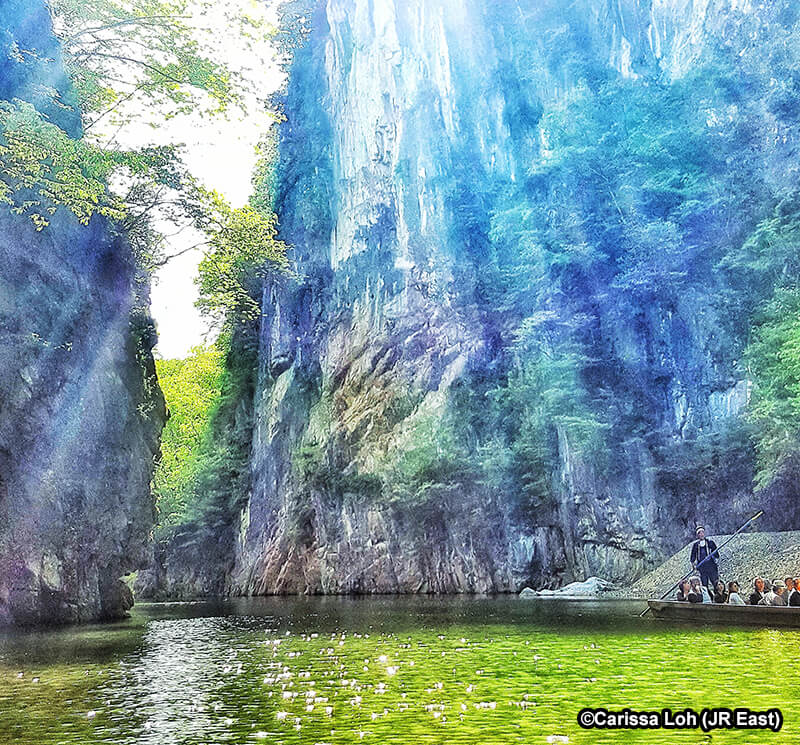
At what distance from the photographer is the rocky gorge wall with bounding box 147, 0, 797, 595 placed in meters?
32.4

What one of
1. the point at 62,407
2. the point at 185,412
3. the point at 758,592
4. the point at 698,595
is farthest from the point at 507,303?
the point at 185,412

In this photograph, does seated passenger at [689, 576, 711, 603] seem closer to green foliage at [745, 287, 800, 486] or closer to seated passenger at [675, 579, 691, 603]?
seated passenger at [675, 579, 691, 603]

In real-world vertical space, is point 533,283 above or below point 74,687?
above

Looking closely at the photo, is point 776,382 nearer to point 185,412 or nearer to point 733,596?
point 733,596

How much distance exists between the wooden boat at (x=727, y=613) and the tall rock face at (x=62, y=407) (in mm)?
13218

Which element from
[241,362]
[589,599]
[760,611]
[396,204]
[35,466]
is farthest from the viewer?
[241,362]

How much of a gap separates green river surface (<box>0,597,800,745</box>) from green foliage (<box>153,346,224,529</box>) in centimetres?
3519

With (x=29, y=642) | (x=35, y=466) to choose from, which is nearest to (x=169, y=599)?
(x=35, y=466)

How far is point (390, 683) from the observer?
895 centimetres

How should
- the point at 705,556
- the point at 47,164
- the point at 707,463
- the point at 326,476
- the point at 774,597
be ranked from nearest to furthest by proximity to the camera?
the point at 774,597 → the point at 47,164 → the point at 705,556 → the point at 707,463 → the point at 326,476

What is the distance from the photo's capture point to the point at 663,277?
33.5 metres

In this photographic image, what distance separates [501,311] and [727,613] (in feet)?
82.6

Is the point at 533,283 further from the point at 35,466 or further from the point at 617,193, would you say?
the point at 35,466

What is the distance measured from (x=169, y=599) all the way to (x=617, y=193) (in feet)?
104
